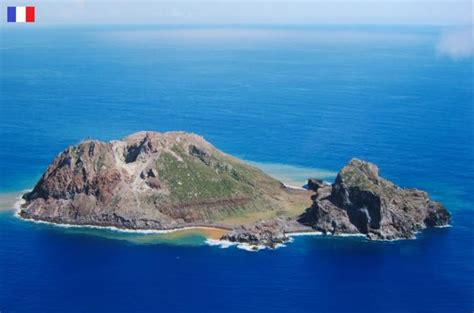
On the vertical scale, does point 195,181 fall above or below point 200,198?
above

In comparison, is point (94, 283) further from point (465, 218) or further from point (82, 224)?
point (465, 218)

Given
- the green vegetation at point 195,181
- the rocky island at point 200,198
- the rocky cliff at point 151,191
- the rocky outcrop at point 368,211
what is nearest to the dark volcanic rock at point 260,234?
the rocky island at point 200,198

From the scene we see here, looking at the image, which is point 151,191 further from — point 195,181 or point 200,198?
point 200,198

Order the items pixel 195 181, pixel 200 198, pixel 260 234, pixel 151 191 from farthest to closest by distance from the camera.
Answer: pixel 195 181 < pixel 200 198 < pixel 151 191 < pixel 260 234

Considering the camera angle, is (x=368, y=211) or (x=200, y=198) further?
(x=200, y=198)

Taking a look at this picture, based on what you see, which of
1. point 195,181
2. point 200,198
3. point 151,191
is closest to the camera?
point 151,191

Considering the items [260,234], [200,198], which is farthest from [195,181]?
[260,234]

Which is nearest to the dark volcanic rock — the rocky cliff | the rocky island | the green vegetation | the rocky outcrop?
the rocky island
